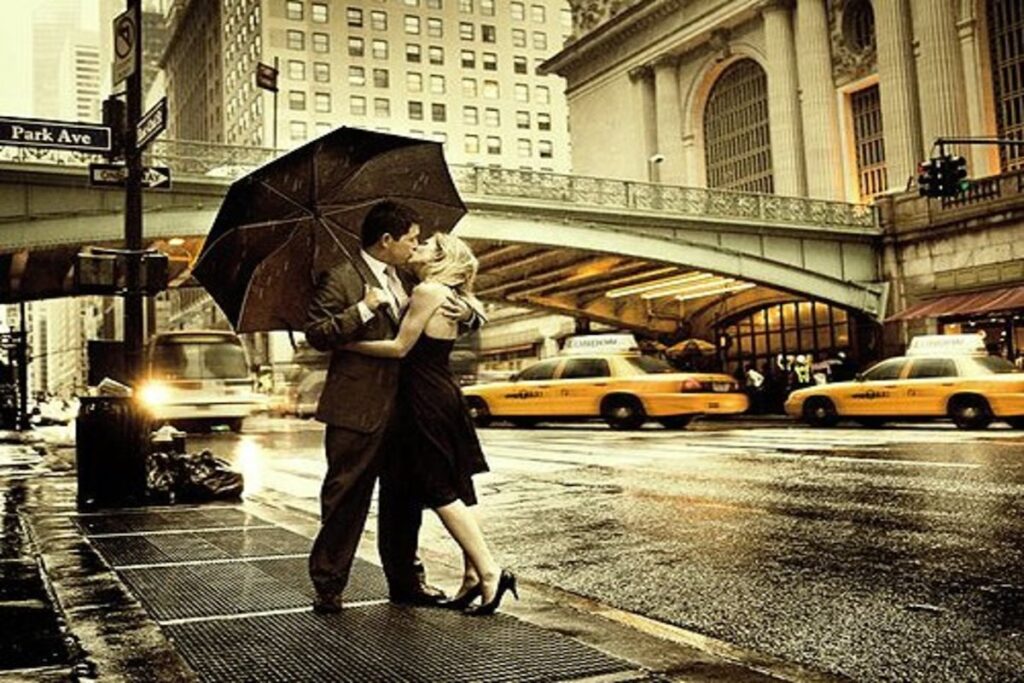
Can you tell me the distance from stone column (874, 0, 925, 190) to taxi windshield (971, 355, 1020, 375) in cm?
2002

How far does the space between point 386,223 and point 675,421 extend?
1758 centimetres

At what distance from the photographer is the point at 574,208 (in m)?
30.8

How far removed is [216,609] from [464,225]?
24.6m

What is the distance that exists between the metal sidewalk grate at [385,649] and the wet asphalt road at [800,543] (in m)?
0.87

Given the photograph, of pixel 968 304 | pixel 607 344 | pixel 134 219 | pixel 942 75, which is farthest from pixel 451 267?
pixel 942 75

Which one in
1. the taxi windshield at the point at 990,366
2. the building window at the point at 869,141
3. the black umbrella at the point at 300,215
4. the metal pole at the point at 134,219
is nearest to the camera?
the black umbrella at the point at 300,215

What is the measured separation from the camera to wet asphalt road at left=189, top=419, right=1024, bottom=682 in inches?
163

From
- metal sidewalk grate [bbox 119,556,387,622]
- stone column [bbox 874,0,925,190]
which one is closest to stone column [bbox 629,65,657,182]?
stone column [bbox 874,0,925,190]

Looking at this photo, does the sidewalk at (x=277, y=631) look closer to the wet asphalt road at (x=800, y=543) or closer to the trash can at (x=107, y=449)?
the wet asphalt road at (x=800, y=543)

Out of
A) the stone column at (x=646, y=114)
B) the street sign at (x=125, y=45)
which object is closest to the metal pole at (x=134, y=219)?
the street sign at (x=125, y=45)

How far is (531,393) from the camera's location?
2342 centimetres

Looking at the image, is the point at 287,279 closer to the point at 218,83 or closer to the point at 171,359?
the point at 171,359

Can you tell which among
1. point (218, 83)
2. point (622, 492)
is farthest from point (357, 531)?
point (218, 83)

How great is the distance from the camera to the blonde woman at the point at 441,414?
14.6 feet
